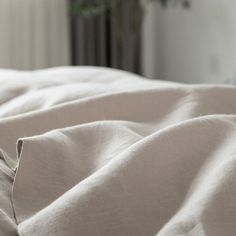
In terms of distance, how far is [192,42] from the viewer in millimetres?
3898

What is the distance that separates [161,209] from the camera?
2.02 feet

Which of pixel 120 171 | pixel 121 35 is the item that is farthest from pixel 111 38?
pixel 120 171

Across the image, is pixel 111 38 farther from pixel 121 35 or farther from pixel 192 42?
pixel 192 42

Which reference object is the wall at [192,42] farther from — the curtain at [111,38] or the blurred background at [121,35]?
the curtain at [111,38]

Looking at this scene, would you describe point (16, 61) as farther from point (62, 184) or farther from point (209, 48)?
point (62, 184)

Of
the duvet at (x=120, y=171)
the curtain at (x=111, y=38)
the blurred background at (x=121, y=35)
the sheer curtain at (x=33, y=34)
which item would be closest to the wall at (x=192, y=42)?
the blurred background at (x=121, y=35)

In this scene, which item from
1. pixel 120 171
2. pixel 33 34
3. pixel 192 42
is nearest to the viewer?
pixel 120 171

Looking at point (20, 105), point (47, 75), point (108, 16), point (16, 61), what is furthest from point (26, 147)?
point (108, 16)

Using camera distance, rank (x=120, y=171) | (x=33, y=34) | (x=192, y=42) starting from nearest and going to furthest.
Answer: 1. (x=120, y=171)
2. (x=33, y=34)
3. (x=192, y=42)

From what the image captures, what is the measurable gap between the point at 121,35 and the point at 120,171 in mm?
3181

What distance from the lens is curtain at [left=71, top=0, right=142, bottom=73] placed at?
3742 millimetres

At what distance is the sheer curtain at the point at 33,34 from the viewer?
3.59m

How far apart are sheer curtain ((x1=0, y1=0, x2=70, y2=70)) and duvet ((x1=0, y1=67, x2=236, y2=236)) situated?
2.73 metres

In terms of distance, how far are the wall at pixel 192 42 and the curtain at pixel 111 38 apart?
0.99 feet
